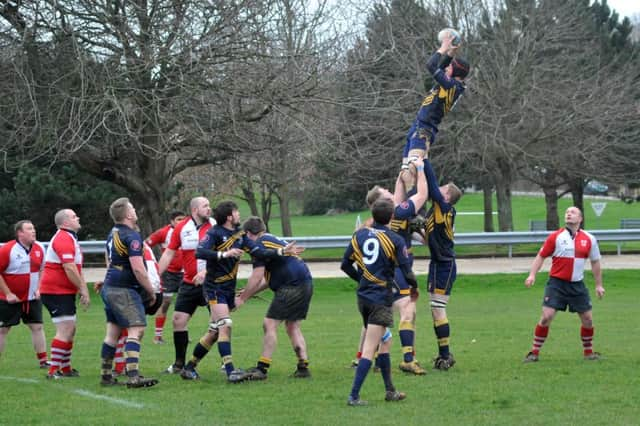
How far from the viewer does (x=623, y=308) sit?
59.9 ft

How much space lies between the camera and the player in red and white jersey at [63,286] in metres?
10.7

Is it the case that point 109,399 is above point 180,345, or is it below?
below

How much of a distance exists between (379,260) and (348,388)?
5.25 feet

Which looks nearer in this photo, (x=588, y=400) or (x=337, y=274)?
(x=588, y=400)

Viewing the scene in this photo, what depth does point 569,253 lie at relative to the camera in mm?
11469

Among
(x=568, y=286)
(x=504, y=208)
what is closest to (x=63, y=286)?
(x=568, y=286)

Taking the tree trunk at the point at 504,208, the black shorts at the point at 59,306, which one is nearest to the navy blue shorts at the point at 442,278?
the black shorts at the point at 59,306

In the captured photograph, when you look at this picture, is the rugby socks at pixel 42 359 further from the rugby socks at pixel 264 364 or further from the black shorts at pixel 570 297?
the black shorts at pixel 570 297

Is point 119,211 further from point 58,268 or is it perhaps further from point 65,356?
point 65,356

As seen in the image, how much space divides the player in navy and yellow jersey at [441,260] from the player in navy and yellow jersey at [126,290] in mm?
3267

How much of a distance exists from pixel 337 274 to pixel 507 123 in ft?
31.2

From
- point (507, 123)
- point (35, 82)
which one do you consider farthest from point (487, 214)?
point (35, 82)

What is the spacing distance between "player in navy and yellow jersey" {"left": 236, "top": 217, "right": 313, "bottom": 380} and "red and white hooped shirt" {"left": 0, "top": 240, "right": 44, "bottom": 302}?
2.99 metres

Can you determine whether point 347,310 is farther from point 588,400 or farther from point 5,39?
point 588,400
